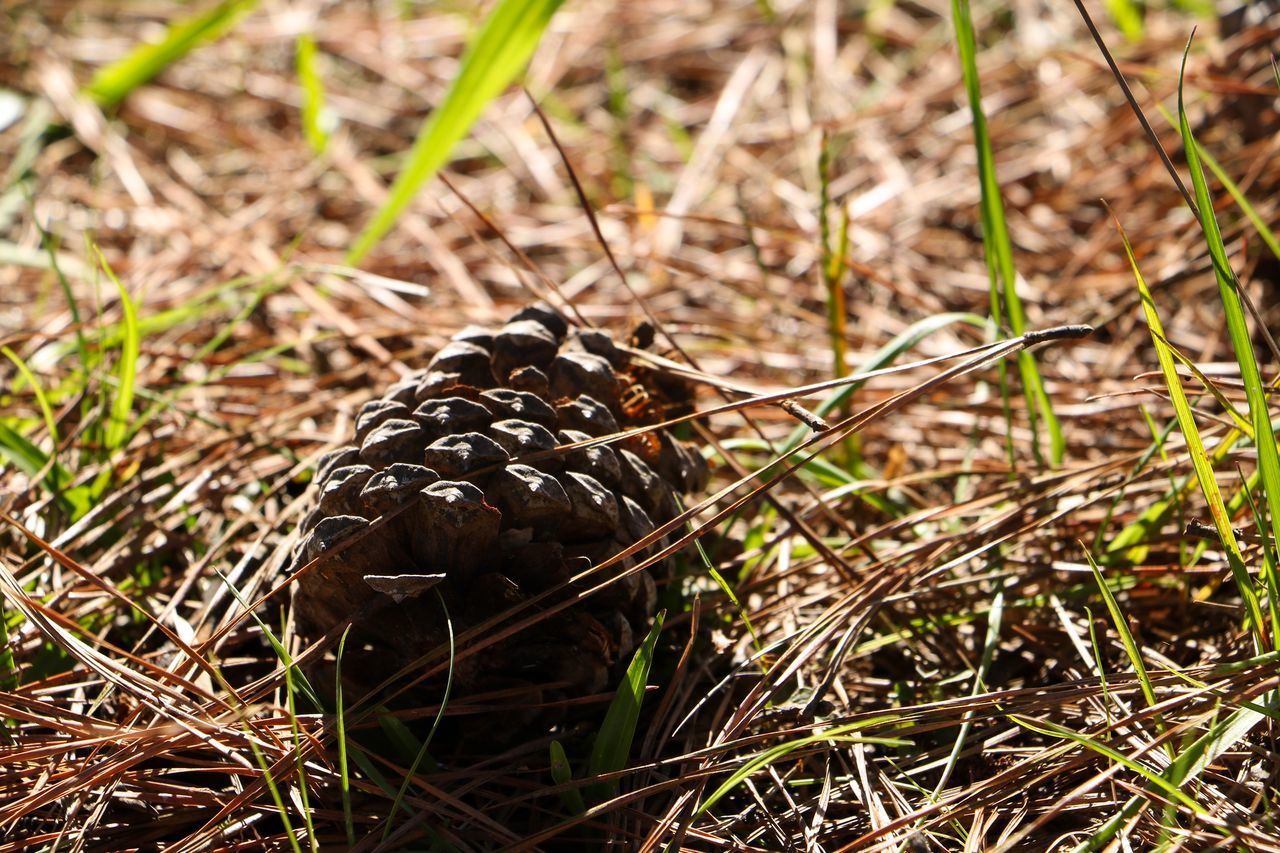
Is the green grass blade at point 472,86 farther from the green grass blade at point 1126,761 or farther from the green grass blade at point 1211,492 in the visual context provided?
the green grass blade at point 1126,761

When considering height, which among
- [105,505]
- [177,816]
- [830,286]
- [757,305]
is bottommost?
[177,816]

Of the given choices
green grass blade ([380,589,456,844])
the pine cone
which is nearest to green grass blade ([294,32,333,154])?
the pine cone

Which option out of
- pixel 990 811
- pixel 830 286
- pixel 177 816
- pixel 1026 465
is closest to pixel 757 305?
pixel 830 286

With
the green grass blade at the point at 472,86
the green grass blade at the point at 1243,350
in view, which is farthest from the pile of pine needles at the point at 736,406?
the green grass blade at the point at 472,86

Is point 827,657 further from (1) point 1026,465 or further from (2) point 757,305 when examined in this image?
(2) point 757,305

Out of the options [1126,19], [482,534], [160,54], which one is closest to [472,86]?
[482,534]

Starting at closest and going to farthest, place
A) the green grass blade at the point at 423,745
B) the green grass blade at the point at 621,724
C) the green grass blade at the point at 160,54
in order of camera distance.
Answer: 1. the green grass blade at the point at 423,745
2. the green grass blade at the point at 621,724
3. the green grass blade at the point at 160,54

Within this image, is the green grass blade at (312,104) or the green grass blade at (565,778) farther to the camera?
the green grass blade at (312,104)

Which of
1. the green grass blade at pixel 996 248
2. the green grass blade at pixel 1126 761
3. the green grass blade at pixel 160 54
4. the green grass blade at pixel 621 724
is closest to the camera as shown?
the green grass blade at pixel 1126 761
